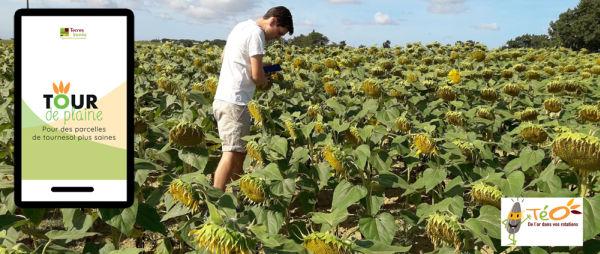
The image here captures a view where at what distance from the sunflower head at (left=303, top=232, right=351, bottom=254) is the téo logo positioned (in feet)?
2.36

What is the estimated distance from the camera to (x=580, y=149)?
2213mm

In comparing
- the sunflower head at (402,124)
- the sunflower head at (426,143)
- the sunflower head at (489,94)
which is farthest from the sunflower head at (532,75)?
the sunflower head at (426,143)

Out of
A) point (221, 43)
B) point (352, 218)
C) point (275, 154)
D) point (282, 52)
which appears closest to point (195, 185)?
point (275, 154)

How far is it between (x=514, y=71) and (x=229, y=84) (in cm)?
517

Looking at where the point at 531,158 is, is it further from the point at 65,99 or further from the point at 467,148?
the point at 65,99

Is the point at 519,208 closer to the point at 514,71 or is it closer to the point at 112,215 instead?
the point at 112,215

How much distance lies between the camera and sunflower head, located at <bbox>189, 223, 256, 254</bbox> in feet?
4.54

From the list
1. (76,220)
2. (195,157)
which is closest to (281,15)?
(195,157)

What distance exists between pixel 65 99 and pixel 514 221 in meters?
1.76

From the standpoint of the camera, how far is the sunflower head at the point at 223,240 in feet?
4.54

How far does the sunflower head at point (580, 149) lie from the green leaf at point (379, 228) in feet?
2.47

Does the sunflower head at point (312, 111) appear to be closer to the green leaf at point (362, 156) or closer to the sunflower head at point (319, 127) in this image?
the sunflower head at point (319, 127)

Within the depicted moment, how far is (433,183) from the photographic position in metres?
2.81

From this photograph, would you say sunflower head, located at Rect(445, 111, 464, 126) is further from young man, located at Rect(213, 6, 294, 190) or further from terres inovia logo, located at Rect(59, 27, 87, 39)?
terres inovia logo, located at Rect(59, 27, 87, 39)
